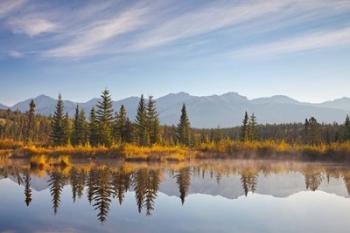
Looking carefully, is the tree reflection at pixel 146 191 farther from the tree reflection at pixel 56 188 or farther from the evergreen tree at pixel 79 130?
the evergreen tree at pixel 79 130

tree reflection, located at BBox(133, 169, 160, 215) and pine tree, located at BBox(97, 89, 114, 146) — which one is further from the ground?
pine tree, located at BBox(97, 89, 114, 146)

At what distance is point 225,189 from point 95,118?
6152 centimetres

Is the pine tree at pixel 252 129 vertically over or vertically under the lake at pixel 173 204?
over

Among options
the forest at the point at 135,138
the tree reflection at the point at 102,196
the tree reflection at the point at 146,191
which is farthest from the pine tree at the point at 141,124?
the tree reflection at the point at 102,196

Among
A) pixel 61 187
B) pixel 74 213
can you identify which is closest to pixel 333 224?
pixel 74 213

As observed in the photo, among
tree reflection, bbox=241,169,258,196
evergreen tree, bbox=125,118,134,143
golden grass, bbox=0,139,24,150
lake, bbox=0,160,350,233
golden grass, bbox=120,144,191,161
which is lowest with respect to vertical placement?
lake, bbox=0,160,350,233

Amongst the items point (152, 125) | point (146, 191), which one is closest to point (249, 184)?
point (146, 191)

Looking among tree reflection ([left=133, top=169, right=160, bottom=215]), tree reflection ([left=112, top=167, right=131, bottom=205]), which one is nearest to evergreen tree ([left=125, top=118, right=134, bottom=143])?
tree reflection ([left=133, top=169, right=160, bottom=215])

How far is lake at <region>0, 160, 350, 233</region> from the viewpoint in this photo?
1364cm

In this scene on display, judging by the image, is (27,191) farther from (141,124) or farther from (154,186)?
(141,124)

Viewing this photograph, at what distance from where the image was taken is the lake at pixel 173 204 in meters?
13.6

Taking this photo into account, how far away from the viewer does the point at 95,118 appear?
271ft

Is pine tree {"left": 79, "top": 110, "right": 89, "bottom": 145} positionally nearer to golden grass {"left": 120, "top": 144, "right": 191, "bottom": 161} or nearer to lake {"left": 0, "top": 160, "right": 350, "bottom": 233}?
golden grass {"left": 120, "top": 144, "right": 191, "bottom": 161}

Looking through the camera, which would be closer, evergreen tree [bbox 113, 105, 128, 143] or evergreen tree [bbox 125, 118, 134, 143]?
evergreen tree [bbox 113, 105, 128, 143]
